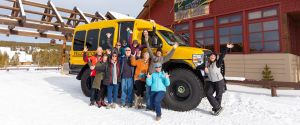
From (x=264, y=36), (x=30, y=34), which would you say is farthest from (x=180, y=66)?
(x=30, y=34)

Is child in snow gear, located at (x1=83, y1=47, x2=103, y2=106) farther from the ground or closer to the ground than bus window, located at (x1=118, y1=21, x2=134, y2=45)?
closer to the ground

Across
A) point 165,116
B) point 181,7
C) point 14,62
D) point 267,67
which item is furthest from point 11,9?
point 14,62

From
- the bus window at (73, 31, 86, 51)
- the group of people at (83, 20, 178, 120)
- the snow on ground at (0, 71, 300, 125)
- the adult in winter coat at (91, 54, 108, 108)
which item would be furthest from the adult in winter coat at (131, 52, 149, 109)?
the bus window at (73, 31, 86, 51)

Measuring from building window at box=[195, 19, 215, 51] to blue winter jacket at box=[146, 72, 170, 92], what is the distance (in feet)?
27.4

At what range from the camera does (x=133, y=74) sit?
5.88 metres

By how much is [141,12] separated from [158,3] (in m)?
1.33

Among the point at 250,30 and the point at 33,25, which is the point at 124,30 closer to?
the point at 250,30

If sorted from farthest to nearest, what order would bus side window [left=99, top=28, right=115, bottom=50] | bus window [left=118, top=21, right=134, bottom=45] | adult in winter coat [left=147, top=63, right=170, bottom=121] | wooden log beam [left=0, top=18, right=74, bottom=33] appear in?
wooden log beam [left=0, top=18, right=74, bottom=33] < bus side window [left=99, top=28, right=115, bottom=50] < bus window [left=118, top=21, right=134, bottom=45] < adult in winter coat [left=147, top=63, right=170, bottom=121]

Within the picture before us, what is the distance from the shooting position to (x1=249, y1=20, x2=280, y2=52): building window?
426 inches

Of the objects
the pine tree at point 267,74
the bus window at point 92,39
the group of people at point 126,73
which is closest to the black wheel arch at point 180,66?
the group of people at point 126,73

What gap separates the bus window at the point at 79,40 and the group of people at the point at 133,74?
61.4 inches

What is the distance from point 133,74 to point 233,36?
811 cm

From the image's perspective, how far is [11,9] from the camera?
13.1 meters

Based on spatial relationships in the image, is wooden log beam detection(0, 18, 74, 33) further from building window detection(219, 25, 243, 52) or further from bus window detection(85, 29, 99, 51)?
building window detection(219, 25, 243, 52)
